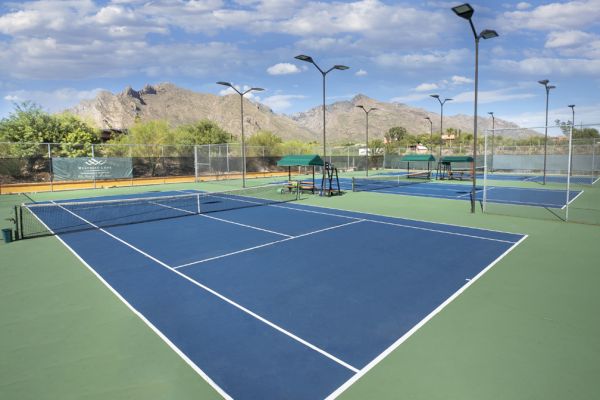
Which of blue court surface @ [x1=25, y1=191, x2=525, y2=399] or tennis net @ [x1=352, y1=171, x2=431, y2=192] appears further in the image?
tennis net @ [x1=352, y1=171, x2=431, y2=192]

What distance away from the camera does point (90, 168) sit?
30.4 m

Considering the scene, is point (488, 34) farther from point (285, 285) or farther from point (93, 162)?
point (93, 162)

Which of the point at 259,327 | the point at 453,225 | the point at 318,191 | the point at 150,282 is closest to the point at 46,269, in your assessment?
the point at 150,282

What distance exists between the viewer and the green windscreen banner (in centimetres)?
2911

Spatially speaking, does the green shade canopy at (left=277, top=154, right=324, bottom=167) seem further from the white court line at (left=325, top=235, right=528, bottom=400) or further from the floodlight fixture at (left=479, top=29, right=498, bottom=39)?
the white court line at (left=325, top=235, right=528, bottom=400)

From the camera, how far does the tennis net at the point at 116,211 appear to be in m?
14.7

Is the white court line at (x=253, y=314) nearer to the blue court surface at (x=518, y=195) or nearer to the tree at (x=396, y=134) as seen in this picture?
the blue court surface at (x=518, y=195)

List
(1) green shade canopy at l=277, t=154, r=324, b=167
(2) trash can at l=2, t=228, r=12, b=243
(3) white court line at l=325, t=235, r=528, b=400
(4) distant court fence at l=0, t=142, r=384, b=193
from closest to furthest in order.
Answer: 1. (3) white court line at l=325, t=235, r=528, b=400
2. (2) trash can at l=2, t=228, r=12, b=243
3. (1) green shade canopy at l=277, t=154, r=324, b=167
4. (4) distant court fence at l=0, t=142, r=384, b=193

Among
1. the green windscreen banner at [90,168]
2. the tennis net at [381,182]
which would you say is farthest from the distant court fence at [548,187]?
the green windscreen banner at [90,168]

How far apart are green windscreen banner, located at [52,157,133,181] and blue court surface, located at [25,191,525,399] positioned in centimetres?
1623

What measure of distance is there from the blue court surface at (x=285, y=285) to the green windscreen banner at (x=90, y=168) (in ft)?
53.2

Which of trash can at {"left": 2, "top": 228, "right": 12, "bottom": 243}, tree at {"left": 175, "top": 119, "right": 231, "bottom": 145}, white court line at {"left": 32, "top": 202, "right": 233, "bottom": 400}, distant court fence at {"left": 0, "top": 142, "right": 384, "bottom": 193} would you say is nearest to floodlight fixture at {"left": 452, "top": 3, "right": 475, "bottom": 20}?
white court line at {"left": 32, "top": 202, "right": 233, "bottom": 400}

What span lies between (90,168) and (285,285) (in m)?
28.4

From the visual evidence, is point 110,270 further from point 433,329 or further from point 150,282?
point 433,329
